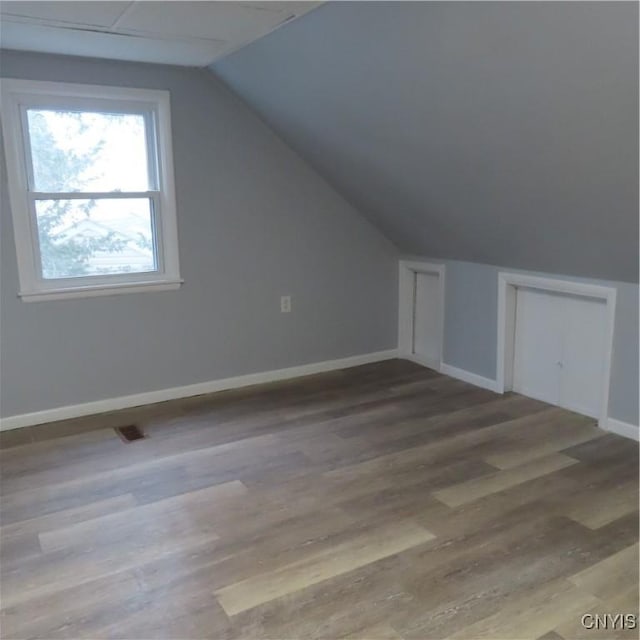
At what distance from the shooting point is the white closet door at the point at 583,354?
3.40 metres

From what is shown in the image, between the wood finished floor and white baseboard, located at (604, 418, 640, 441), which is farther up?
white baseboard, located at (604, 418, 640, 441)

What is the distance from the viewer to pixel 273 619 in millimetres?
1917

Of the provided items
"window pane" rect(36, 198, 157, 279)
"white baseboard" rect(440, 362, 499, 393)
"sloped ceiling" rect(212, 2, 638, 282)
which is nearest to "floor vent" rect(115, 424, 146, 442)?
"window pane" rect(36, 198, 157, 279)

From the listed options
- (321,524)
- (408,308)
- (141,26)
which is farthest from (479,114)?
(408,308)

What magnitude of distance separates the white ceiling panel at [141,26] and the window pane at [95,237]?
2.74ft

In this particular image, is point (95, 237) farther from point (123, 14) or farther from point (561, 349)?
point (561, 349)

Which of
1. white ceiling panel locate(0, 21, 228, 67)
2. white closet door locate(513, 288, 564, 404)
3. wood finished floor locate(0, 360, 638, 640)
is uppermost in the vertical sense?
white ceiling panel locate(0, 21, 228, 67)

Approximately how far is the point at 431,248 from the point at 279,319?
1.19 meters

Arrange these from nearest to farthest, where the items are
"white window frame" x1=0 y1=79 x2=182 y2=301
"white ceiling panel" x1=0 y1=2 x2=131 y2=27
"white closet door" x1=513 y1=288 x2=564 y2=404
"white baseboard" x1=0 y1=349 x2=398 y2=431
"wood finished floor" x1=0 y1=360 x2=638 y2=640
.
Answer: "wood finished floor" x1=0 y1=360 x2=638 y2=640 → "white ceiling panel" x1=0 y1=2 x2=131 y2=27 → "white window frame" x1=0 y1=79 x2=182 y2=301 → "white baseboard" x1=0 y1=349 x2=398 y2=431 → "white closet door" x1=513 y1=288 x2=564 y2=404

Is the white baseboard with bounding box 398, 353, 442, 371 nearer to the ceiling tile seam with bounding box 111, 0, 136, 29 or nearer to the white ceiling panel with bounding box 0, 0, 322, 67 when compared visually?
the white ceiling panel with bounding box 0, 0, 322, 67

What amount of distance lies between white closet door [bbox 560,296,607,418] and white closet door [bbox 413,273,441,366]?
107cm

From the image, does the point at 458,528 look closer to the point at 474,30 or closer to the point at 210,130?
the point at 474,30

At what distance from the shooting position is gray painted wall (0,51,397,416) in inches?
136

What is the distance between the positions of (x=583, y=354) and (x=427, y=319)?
1.40 m
